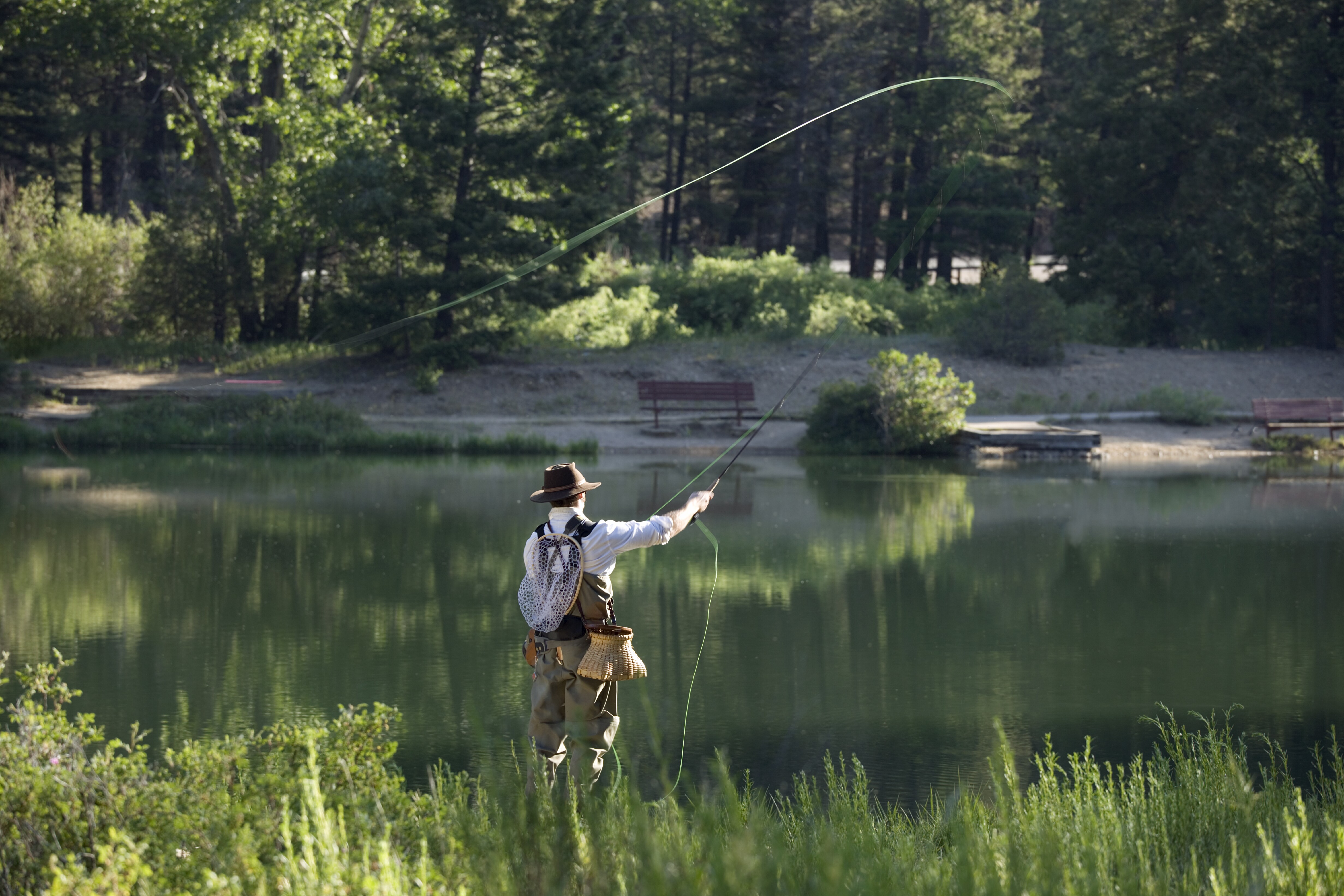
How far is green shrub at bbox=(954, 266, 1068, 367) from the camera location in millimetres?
30797

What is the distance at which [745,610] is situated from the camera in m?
12.4

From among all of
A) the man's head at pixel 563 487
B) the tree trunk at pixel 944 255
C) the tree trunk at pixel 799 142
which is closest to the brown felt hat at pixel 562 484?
the man's head at pixel 563 487

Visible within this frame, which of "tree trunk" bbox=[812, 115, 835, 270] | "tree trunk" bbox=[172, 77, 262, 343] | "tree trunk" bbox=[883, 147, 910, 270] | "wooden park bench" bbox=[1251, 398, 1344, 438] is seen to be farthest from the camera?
"tree trunk" bbox=[812, 115, 835, 270]

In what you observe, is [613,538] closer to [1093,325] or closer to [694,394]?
[694,394]

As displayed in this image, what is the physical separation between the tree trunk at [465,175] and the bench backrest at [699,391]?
446 centimetres

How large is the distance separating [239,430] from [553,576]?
771 inches

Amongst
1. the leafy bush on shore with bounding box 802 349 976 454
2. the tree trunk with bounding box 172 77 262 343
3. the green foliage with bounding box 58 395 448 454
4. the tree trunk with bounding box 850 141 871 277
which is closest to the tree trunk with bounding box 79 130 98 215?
the tree trunk with bounding box 172 77 262 343

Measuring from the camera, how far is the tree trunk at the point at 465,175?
2681cm

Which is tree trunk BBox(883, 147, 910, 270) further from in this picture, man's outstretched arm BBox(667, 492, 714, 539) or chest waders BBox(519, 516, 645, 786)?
chest waders BBox(519, 516, 645, 786)

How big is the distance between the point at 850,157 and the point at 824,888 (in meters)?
49.7

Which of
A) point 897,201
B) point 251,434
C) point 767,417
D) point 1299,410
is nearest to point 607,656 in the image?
point 767,417

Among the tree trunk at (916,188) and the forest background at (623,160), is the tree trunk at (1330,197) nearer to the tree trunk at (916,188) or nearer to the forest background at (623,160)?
the forest background at (623,160)

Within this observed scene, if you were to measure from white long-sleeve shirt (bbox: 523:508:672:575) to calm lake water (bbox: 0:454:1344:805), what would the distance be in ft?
2.35

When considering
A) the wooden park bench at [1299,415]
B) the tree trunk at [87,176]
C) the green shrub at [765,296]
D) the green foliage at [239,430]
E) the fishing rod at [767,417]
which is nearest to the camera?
the fishing rod at [767,417]
